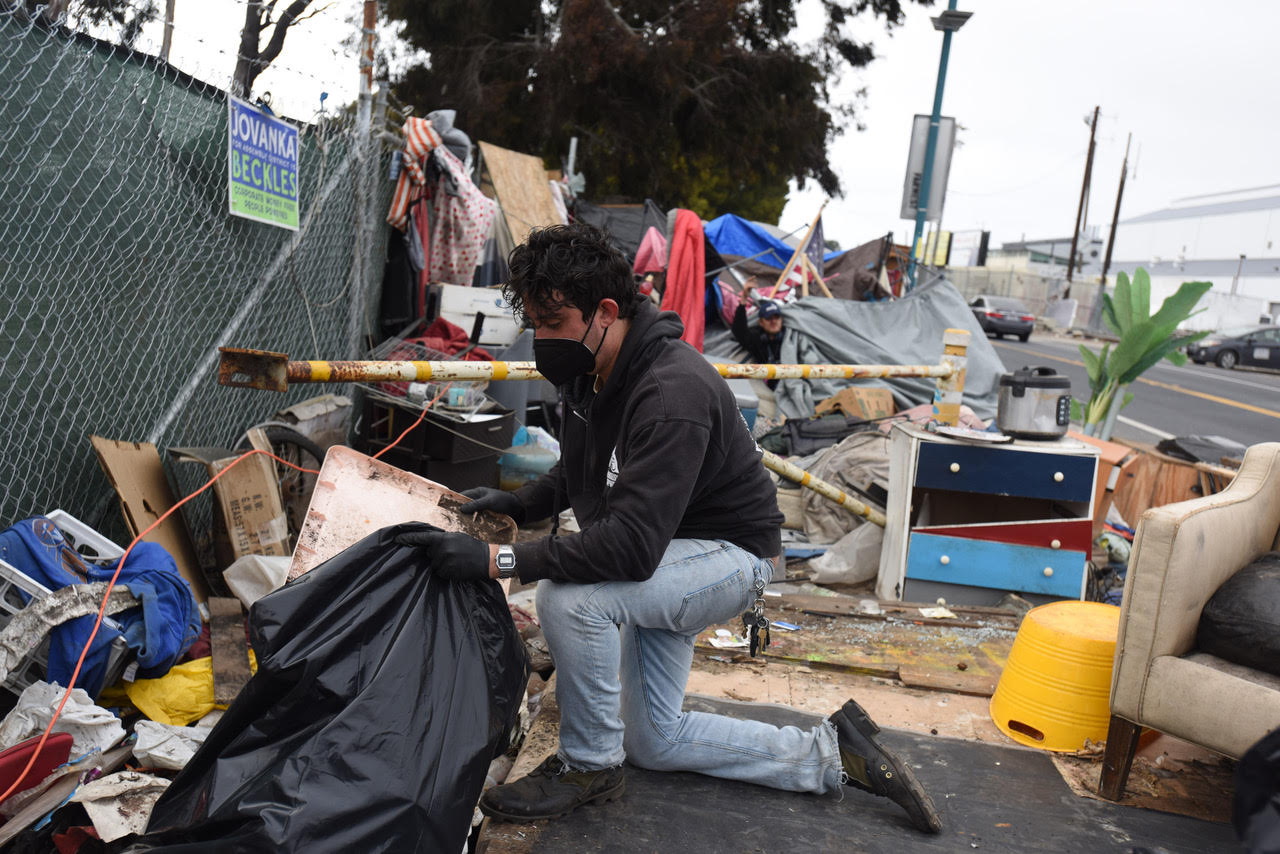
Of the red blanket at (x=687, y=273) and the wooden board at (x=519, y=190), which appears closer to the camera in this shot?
the red blanket at (x=687, y=273)

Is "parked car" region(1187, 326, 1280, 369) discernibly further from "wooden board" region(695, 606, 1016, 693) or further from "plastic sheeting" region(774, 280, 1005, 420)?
"wooden board" region(695, 606, 1016, 693)

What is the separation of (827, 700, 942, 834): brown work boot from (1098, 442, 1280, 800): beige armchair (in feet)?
2.22

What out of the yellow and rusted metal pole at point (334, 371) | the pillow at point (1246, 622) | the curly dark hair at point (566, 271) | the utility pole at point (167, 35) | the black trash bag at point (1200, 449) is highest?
the utility pole at point (167, 35)

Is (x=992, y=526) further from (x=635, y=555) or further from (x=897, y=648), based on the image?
(x=635, y=555)

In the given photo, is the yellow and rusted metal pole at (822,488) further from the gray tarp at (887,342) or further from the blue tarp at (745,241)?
the blue tarp at (745,241)

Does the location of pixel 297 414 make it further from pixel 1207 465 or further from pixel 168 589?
pixel 1207 465

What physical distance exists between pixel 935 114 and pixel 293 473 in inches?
325

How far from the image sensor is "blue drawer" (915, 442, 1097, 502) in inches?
175

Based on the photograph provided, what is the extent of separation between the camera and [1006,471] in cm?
448

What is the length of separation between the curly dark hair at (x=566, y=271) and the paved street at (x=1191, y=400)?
9.43 meters

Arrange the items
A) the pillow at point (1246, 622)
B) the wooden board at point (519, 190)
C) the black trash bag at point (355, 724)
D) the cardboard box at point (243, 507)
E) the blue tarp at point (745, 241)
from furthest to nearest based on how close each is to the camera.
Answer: the blue tarp at point (745, 241), the wooden board at point (519, 190), the cardboard box at point (243, 507), the pillow at point (1246, 622), the black trash bag at point (355, 724)

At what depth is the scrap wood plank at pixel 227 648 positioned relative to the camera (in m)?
2.94

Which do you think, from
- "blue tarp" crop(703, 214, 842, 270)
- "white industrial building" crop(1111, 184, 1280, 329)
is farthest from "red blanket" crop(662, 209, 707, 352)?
"white industrial building" crop(1111, 184, 1280, 329)

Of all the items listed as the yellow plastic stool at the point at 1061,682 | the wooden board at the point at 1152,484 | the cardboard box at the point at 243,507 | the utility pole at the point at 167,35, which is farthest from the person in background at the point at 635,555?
the wooden board at the point at 1152,484
